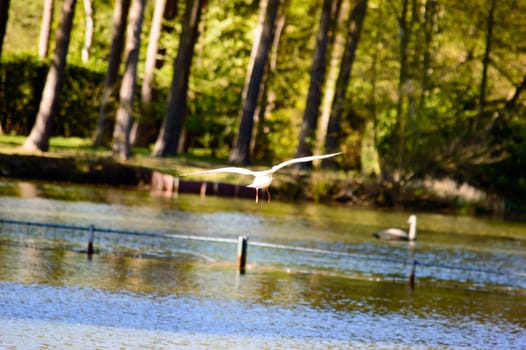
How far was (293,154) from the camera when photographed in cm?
5497

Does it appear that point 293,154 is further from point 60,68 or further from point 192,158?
point 60,68

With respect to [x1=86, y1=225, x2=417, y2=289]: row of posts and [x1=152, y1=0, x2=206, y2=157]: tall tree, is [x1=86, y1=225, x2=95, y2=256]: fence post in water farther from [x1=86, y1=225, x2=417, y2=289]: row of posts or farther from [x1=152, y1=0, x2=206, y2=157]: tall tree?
[x1=152, y1=0, x2=206, y2=157]: tall tree

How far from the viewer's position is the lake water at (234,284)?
61.9 ft

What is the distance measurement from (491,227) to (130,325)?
25.4m

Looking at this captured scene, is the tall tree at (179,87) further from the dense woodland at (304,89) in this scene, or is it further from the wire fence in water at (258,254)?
the wire fence in water at (258,254)

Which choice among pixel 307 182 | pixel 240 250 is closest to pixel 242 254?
pixel 240 250

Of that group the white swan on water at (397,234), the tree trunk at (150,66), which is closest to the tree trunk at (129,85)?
the tree trunk at (150,66)

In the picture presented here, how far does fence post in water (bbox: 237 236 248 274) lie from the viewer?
2531cm

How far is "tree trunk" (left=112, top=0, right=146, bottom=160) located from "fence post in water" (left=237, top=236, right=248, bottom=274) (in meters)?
20.3

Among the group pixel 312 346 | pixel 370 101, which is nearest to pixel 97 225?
pixel 312 346

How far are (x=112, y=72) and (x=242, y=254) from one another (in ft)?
86.3

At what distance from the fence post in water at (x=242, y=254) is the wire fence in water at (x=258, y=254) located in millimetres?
701

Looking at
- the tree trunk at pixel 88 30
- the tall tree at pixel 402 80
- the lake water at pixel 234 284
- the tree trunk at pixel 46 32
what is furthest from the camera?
the tree trunk at pixel 88 30

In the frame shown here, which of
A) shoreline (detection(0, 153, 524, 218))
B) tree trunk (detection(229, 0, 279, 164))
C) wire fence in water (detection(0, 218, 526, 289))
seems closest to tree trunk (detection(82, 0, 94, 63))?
tree trunk (detection(229, 0, 279, 164))
